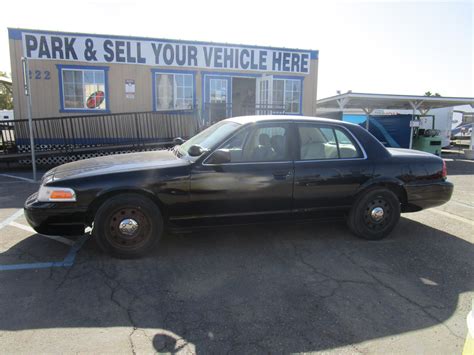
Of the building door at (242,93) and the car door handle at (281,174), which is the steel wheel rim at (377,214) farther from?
the building door at (242,93)

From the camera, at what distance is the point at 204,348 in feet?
8.29

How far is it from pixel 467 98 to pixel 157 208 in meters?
17.9

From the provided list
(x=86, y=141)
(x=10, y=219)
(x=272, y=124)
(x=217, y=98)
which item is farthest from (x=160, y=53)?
(x=272, y=124)

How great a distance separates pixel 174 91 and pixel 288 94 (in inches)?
175

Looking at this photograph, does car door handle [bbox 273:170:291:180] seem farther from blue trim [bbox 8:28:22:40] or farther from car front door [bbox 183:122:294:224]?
blue trim [bbox 8:28:22:40]

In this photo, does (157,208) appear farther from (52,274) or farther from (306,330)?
(306,330)

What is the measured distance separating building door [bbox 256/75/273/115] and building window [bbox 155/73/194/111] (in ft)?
8.54

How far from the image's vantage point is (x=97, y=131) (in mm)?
11953

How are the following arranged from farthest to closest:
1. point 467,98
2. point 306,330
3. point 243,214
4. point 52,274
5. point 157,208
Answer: point 467,98 → point 243,214 → point 157,208 → point 52,274 → point 306,330

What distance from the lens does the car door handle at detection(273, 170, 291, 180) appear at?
4.21 m

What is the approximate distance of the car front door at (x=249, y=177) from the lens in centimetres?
404

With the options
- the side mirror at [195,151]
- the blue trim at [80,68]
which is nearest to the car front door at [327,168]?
the side mirror at [195,151]

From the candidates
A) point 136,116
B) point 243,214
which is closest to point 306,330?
point 243,214

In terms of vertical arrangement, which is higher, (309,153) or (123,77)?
(123,77)
